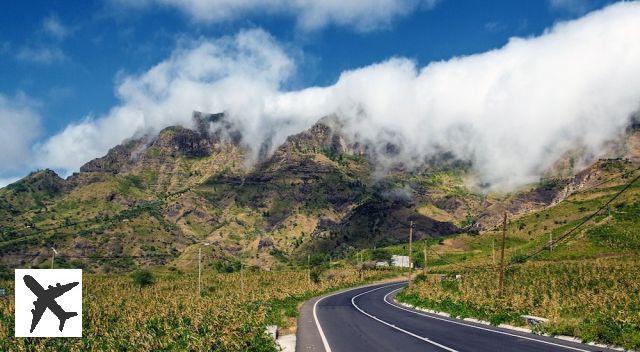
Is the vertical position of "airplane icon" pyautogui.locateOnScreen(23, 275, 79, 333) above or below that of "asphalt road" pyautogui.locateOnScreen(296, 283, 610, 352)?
above

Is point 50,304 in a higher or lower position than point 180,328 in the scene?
higher

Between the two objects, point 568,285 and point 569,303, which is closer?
point 569,303

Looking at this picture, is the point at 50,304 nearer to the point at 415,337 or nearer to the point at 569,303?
the point at 415,337

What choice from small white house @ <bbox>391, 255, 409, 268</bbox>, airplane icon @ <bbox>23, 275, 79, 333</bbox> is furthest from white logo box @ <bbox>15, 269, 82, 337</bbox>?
small white house @ <bbox>391, 255, 409, 268</bbox>

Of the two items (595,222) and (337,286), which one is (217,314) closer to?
(337,286)

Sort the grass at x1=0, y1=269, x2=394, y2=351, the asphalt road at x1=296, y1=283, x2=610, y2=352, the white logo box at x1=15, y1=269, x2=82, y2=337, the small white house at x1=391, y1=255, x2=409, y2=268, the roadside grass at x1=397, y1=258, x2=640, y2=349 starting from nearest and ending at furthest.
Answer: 1. the white logo box at x1=15, y1=269, x2=82, y2=337
2. the grass at x1=0, y1=269, x2=394, y2=351
3. the asphalt road at x1=296, y1=283, x2=610, y2=352
4. the roadside grass at x1=397, y1=258, x2=640, y2=349
5. the small white house at x1=391, y1=255, x2=409, y2=268

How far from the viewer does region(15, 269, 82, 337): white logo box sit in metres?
6.52

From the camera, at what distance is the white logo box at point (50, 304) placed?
21.4ft

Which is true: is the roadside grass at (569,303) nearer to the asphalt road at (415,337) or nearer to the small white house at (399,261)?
the asphalt road at (415,337)

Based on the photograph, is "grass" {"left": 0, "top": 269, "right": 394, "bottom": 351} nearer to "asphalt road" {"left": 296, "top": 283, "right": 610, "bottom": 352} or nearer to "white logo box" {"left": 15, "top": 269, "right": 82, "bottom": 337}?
"asphalt road" {"left": 296, "top": 283, "right": 610, "bottom": 352}

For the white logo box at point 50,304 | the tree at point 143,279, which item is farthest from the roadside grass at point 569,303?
the tree at point 143,279

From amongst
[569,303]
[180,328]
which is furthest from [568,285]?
[180,328]

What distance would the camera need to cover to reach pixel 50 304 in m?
6.69

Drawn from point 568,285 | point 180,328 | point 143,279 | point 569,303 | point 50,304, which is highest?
point 50,304
